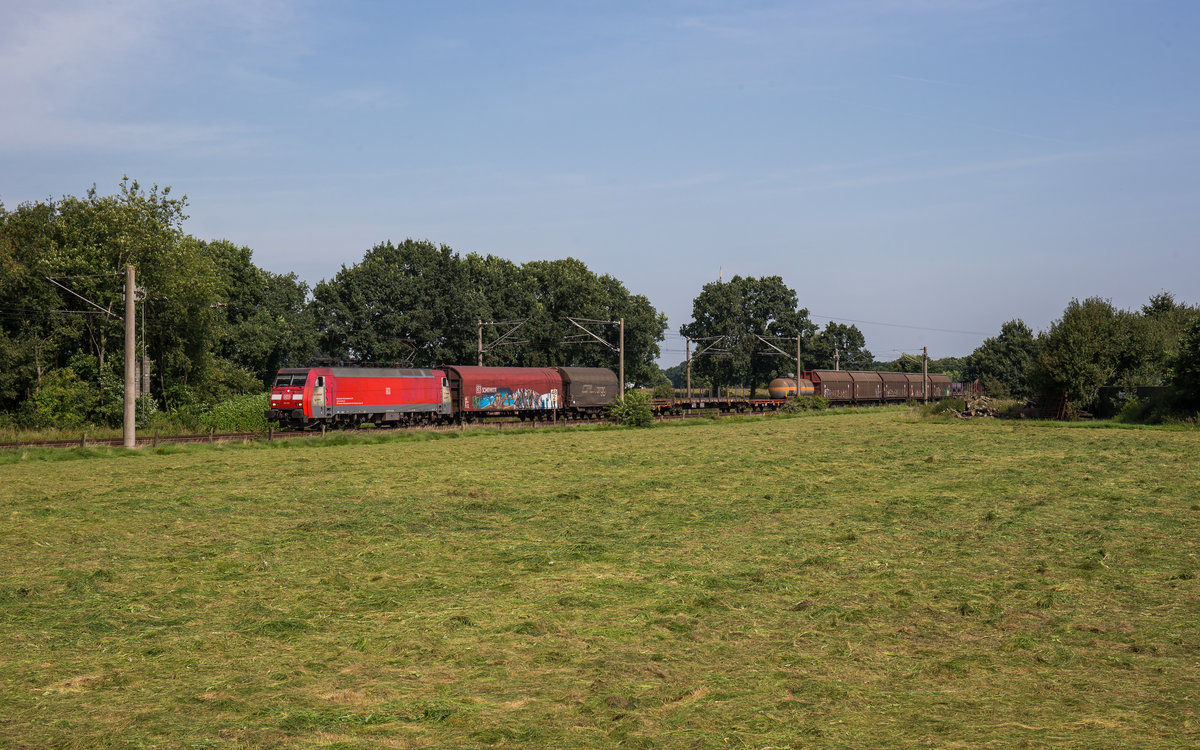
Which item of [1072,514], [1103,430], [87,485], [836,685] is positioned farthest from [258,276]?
[836,685]

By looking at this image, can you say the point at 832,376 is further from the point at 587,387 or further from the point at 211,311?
the point at 211,311

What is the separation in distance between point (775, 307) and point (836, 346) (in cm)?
1064

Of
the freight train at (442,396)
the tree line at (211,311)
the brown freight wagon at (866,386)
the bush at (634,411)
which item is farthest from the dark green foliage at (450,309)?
the brown freight wagon at (866,386)

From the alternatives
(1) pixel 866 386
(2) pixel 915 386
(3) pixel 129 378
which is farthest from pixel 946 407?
(3) pixel 129 378

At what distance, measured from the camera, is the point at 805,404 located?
81250mm

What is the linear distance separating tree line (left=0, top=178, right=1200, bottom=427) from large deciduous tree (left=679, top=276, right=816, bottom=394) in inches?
9.6

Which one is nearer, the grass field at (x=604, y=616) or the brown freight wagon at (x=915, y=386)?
the grass field at (x=604, y=616)

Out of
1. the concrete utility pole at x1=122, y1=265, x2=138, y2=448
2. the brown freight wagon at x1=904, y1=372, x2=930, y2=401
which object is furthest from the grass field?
the brown freight wagon at x1=904, y1=372, x2=930, y2=401

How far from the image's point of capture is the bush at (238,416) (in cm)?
4994

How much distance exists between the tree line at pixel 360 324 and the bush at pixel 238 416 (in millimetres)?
2209

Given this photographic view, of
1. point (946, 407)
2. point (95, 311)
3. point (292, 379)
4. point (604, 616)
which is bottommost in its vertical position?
point (604, 616)

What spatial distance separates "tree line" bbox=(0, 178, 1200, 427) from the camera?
50.2m

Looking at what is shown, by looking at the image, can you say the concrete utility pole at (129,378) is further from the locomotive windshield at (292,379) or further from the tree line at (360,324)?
the locomotive windshield at (292,379)

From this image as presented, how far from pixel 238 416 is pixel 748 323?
88574 mm
